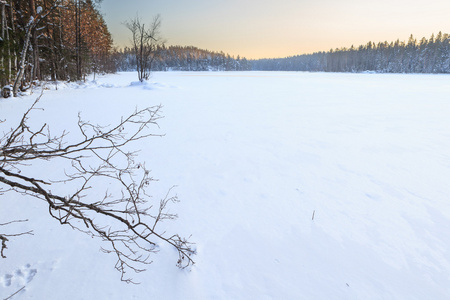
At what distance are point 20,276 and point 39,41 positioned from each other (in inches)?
835

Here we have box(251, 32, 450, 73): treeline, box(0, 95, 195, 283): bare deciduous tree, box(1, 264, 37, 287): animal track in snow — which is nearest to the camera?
box(0, 95, 195, 283): bare deciduous tree

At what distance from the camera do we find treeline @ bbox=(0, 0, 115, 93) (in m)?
10.3

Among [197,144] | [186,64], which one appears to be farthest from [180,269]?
[186,64]

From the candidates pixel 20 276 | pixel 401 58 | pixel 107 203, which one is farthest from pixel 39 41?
pixel 401 58

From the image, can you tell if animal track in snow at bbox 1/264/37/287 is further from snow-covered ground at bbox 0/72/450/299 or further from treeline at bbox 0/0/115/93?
treeline at bbox 0/0/115/93

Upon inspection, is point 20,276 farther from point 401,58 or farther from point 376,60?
point 376,60

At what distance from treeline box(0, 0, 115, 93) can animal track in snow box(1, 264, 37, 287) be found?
194cm

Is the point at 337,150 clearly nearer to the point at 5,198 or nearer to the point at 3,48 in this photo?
the point at 5,198

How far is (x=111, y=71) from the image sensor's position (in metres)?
55.9

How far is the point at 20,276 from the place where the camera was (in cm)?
222

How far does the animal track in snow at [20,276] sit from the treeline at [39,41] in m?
1.94

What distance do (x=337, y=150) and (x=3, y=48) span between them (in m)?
12.9

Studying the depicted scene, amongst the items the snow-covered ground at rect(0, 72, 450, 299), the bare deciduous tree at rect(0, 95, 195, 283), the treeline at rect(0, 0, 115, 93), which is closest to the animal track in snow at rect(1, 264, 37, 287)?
the snow-covered ground at rect(0, 72, 450, 299)

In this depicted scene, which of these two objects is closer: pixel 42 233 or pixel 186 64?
pixel 42 233
